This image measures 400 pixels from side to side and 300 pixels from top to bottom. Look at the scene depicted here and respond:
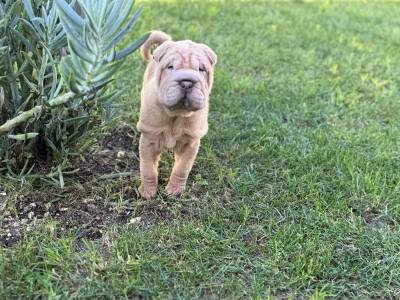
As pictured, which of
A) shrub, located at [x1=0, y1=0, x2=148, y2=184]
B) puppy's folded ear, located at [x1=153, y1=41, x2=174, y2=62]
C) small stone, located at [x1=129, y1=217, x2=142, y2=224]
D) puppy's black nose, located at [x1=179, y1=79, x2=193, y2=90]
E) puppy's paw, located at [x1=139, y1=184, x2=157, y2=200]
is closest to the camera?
shrub, located at [x1=0, y1=0, x2=148, y2=184]

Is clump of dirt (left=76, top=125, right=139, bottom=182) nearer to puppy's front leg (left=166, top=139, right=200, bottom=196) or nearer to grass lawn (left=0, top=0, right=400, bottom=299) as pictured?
grass lawn (left=0, top=0, right=400, bottom=299)

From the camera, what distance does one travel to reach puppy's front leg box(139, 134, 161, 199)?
2896mm

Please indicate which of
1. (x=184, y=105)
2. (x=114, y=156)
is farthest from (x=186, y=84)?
(x=114, y=156)

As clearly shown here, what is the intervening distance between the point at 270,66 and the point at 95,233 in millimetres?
3111

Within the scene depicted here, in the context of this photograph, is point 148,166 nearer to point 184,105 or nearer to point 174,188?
point 174,188

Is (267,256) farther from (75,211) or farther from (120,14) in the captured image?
(120,14)

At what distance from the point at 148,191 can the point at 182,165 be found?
0.84 ft

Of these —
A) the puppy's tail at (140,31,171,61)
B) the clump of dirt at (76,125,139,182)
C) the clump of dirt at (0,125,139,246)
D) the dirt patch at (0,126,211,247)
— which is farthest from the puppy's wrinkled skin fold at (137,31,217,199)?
the clump of dirt at (76,125,139,182)

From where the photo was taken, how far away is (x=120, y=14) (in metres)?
2.33

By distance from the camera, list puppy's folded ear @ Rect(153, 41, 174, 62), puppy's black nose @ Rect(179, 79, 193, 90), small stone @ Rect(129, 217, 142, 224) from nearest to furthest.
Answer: puppy's black nose @ Rect(179, 79, 193, 90) → puppy's folded ear @ Rect(153, 41, 174, 62) → small stone @ Rect(129, 217, 142, 224)

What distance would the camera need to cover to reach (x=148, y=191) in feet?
10.0

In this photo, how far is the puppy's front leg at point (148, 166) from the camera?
2896 mm

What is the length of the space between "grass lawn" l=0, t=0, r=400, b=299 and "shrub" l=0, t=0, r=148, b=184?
229 millimetres

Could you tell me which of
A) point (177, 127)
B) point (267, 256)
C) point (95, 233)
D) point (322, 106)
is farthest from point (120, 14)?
point (322, 106)
